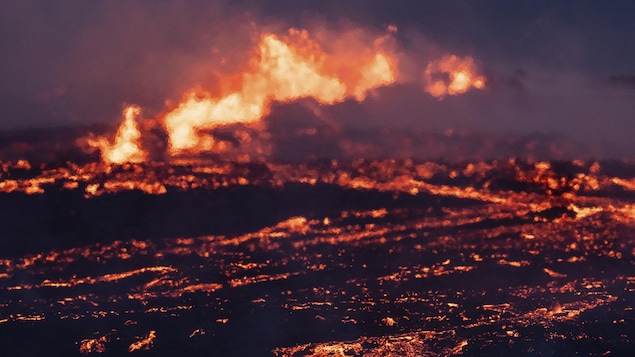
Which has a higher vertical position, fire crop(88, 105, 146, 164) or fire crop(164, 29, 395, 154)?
fire crop(164, 29, 395, 154)

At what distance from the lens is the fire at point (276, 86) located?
155cm

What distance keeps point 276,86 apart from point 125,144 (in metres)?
0.35

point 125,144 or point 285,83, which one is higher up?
point 285,83

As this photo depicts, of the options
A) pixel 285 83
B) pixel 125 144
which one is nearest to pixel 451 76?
pixel 285 83

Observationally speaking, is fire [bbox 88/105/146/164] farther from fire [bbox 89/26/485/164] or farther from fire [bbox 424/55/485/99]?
fire [bbox 424/55/485/99]

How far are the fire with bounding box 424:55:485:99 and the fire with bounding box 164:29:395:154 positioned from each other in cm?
9

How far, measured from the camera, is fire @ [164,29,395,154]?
1549 millimetres

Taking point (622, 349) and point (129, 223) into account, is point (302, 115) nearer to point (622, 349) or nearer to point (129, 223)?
point (129, 223)

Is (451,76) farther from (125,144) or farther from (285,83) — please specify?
(125,144)

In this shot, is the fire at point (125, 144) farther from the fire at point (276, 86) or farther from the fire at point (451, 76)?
the fire at point (451, 76)

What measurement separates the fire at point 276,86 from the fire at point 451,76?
9cm

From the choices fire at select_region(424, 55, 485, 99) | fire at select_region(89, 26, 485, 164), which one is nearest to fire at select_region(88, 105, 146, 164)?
fire at select_region(89, 26, 485, 164)

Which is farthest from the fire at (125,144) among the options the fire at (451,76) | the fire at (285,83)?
the fire at (451,76)

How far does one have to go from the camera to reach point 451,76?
1608 mm
